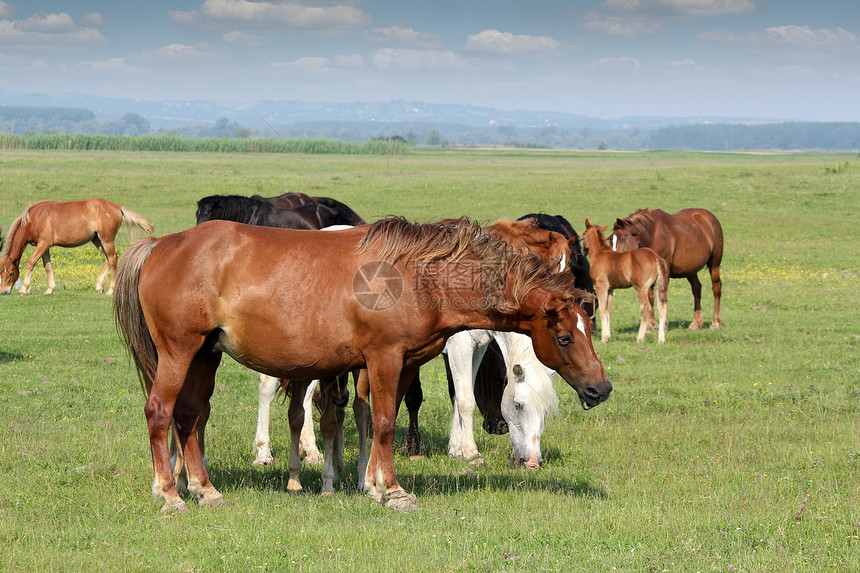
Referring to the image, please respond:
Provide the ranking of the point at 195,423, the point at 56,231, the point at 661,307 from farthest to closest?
1. the point at 56,231
2. the point at 661,307
3. the point at 195,423

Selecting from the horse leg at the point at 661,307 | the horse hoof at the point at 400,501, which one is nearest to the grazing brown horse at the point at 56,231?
the horse leg at the point at 661,307

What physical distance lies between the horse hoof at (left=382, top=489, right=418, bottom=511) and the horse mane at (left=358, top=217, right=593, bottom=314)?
61.1 inches

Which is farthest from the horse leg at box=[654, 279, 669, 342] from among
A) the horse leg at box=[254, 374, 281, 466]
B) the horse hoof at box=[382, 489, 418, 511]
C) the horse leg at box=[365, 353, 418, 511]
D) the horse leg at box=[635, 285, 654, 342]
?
the horse hoof at box=[382, 489, 418, 511]

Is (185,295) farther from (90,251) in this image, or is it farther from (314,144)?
(314,144)

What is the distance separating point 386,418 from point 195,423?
4.99 ft

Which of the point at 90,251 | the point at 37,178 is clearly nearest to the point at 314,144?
the point at 37,178

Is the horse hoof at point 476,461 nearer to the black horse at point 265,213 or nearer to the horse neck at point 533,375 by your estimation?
the horse neck at point 533,375

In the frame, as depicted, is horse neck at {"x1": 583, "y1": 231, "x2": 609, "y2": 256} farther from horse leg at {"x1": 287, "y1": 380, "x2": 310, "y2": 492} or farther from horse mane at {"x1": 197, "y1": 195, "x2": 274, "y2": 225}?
horse leg at {"x1": 287, "y1": 380, "x2": 310, "y2": 492}

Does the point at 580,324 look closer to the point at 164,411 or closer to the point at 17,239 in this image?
the point at 164,411

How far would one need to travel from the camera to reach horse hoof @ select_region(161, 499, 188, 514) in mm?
5598

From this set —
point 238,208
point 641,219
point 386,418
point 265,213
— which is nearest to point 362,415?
point 386,418

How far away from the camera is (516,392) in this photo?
7113 millimetres

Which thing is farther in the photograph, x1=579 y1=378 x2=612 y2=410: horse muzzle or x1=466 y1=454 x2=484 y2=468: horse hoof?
x1=466 y1=454 x2=484 y2=468: horse hoof

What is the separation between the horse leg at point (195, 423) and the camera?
5.89m
